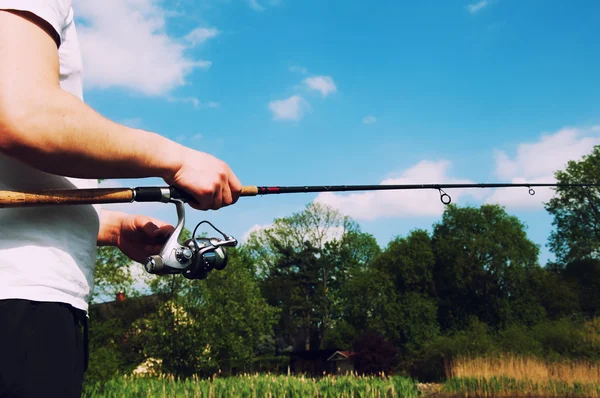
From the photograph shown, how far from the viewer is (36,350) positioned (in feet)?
3.80

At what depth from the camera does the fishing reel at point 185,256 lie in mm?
1598

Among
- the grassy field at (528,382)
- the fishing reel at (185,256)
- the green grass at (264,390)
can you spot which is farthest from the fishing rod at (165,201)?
the grassy field at (528,382)

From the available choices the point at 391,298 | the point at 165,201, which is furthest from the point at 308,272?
the point at 165,201

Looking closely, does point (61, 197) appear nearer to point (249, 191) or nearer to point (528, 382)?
point (249, 191)

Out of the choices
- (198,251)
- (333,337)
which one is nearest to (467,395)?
(198,251)

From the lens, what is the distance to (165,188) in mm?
1525

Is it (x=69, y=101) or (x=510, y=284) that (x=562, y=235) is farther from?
(x=69, y=101)

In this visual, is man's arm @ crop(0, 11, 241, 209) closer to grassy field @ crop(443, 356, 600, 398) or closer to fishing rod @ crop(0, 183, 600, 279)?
fishing rod @ crop(0, 183, 600, 279)

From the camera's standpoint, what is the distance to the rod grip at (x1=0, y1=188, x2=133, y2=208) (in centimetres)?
121

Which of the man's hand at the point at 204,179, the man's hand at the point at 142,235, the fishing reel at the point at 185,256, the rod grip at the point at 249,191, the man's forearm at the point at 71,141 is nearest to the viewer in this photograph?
the man's forearm at the point at 71,141

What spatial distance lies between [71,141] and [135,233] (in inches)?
27.5

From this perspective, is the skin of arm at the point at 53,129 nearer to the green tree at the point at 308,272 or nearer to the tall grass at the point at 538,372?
the tall grass at the point at 538,372

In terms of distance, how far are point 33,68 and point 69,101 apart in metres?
0.09

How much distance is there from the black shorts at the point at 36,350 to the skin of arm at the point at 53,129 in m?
0.29
